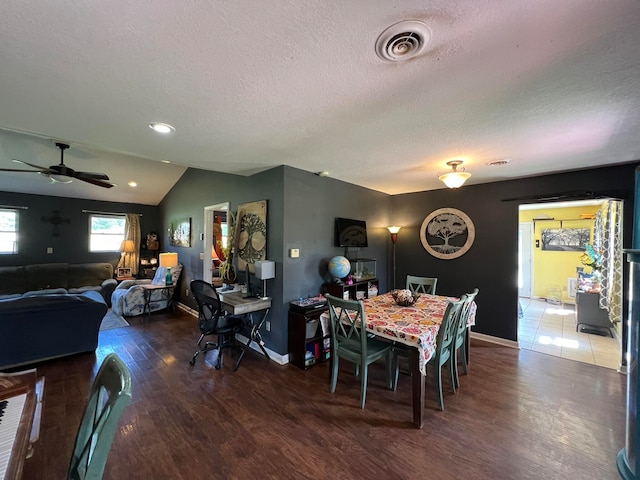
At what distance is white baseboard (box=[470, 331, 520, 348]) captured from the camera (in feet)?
12.5

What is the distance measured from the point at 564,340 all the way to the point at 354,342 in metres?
3.67

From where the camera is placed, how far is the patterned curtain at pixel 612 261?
3.47 metres

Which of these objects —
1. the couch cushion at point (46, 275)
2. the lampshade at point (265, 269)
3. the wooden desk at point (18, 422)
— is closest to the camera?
the wooden desk at point (18, 422)

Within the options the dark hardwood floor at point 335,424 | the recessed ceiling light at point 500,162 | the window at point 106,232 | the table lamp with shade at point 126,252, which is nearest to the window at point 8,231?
the window at point 106,232

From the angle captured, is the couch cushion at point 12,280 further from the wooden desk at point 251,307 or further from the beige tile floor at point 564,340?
the beige tile floor at point 564,340

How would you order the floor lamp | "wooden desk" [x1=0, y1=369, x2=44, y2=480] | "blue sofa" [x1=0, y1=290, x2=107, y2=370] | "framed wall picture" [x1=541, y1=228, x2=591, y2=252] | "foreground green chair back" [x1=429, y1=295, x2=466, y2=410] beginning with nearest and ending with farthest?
1. "wooden desk" [x1=0, y1=369, x2=44, y2=480]
2. "foreground green chair back" [x1=429, y1=295, x2=466, y2=410]
3. "blue sofa" [x1=0, y1=290, x2=107, y2=370]
4. the floor lamp
5. "framed wall picture" [x1=541, y1=228, x2=591, y2=252]

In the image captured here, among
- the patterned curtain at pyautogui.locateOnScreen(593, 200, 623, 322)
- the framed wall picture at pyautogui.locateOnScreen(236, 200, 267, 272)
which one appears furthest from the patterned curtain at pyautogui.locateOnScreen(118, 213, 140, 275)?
the patterned curtain at pyautogui.locateOnScreen(593, 200, 623, 322)

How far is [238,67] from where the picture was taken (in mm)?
1426

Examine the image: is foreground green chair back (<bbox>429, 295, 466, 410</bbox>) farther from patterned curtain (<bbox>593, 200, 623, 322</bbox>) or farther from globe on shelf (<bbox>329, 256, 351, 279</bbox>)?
patterned curtain (<bbox>593, 200, 623, 322</bbox>)

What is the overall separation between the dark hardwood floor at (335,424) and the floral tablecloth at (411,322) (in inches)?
23.3

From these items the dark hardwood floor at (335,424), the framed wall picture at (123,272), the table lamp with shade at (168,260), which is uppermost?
the table lamp with shade at (168,260)

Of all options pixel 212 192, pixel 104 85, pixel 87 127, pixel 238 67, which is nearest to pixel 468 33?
pixel 238 67

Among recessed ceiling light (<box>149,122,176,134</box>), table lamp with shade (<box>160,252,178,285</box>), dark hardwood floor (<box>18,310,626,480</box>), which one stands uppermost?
recessed ceiling light (<box>149,122,176,134</box>)

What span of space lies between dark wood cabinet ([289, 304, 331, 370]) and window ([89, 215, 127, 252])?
6.01 m
